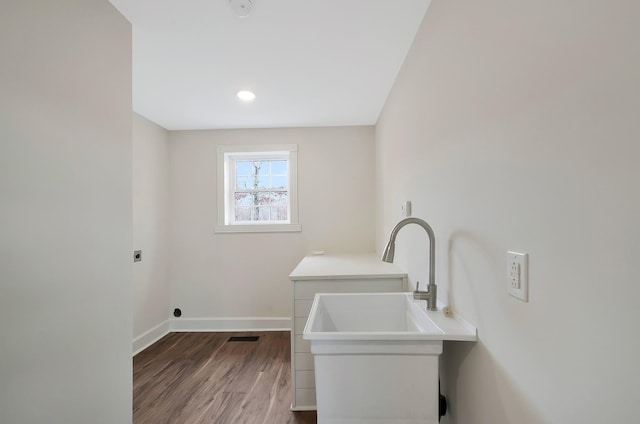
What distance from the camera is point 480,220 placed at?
941 mm

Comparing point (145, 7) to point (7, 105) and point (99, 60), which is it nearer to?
point (99, 60)

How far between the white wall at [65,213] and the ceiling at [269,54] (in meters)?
0.31

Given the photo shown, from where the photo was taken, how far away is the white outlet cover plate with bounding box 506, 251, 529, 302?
72cm

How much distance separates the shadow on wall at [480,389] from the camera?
781 millimetres

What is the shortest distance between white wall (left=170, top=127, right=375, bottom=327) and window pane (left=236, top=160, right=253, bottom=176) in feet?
0.87

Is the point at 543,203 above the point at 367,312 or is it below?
above

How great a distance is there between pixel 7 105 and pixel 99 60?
0.51 m

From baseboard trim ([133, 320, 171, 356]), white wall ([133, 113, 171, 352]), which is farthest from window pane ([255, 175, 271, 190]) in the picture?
baseboard trim ([133, 320, 171, 356])

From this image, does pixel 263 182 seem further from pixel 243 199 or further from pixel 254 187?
pixel 243 199

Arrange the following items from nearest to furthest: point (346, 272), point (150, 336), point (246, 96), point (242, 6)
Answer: point (242, 6)
point (346, 272)
point (246, 96)
point (150, 336)

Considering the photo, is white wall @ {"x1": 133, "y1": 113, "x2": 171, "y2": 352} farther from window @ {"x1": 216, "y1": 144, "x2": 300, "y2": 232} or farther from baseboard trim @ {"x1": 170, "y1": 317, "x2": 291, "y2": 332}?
window @ {"x1": 216, "y1": 144, "x2": 300, "y2": 232}

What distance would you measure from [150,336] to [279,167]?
2.30 meters

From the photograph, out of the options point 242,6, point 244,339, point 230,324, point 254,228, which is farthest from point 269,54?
point 230,324

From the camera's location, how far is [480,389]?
975 mm
